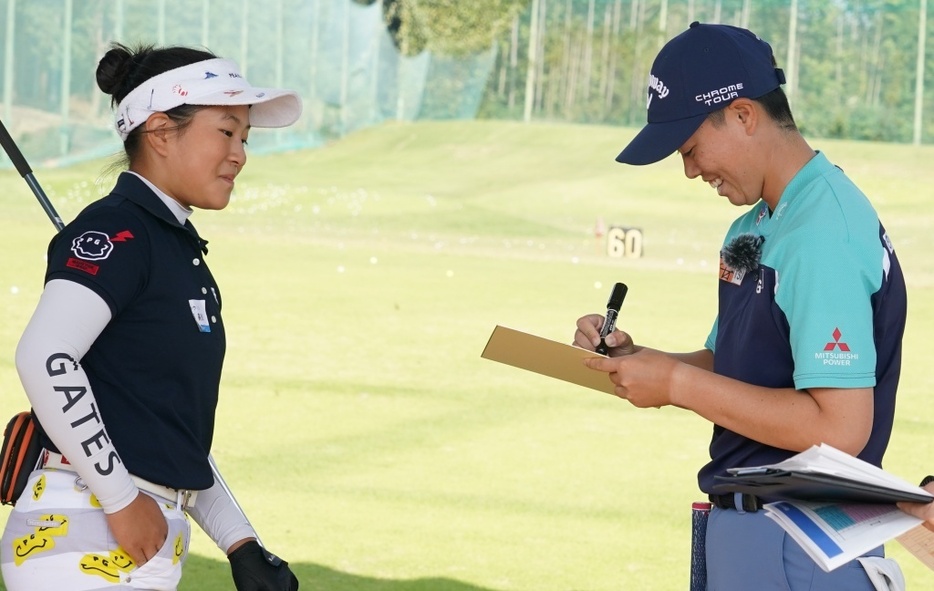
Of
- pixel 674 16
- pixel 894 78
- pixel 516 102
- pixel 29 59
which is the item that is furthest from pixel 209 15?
pixel 894 78

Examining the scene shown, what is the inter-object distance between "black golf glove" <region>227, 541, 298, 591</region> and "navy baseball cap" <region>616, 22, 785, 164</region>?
1033 millimetres

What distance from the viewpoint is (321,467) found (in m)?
6.71

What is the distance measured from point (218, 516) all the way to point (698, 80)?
3.97 ft

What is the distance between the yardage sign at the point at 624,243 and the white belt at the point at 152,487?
53.5ft

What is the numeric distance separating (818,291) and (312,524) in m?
3.78

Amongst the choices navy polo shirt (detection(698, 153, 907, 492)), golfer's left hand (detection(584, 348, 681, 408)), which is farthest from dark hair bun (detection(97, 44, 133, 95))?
navy polo shirt (detection(698, 153, 907, 492))

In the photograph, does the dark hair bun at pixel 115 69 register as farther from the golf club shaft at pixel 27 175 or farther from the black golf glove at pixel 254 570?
the black golf glove at pixel 254 570

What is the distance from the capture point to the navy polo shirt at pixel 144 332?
2.28 metres

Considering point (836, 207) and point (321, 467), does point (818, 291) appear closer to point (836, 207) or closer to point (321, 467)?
point (836, 207)

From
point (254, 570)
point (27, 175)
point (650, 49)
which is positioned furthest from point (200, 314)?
point (650, 49)

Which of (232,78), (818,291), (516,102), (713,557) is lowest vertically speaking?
(516,102)

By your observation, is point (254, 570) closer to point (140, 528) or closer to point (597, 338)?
point (140, 528)

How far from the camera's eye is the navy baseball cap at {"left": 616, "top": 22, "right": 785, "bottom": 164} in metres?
2.29

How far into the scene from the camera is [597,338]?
2.68 metres
